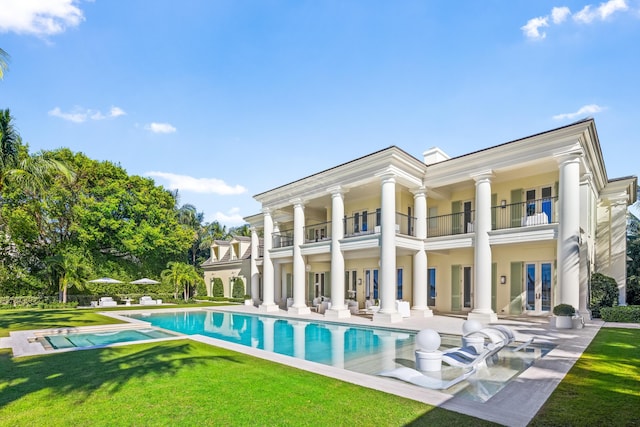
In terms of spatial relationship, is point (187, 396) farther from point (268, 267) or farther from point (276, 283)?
point (276, 283)

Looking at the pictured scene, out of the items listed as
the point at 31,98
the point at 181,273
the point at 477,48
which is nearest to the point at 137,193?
the point at 181,273

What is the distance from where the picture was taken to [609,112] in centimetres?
1391

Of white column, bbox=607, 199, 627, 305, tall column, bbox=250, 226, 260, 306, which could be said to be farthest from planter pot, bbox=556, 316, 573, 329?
tall column, bbox=250, 226, 260, 306

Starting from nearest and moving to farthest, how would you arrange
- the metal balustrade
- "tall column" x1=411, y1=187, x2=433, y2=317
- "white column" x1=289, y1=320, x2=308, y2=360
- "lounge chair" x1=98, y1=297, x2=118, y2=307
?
1. "white column" x1=289, y1=320, x2=308, y2=360
2. the metal balustrade
3. "tall column" x1=411, y1=187, x2=433, y2=317
4. "lounge chair" x1=98, y1=297, x2=118, y2=307

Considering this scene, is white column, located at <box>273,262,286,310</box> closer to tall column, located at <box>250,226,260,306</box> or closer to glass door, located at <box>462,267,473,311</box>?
tall column, located at <box>250,226,260,306</box>

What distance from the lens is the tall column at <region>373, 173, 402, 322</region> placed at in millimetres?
16266

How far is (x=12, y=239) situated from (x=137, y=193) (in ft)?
30.2

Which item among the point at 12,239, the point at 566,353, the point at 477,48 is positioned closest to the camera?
the point at 566,353

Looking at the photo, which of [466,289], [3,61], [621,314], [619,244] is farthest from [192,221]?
[621,314]

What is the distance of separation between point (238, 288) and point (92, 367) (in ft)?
82.0

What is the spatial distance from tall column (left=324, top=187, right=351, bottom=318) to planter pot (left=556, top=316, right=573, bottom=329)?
29.1 feet

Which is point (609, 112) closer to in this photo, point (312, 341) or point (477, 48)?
point (477, 48)

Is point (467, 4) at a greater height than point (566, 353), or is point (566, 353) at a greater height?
point (467, 4)

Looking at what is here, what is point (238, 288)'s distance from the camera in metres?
32.0
